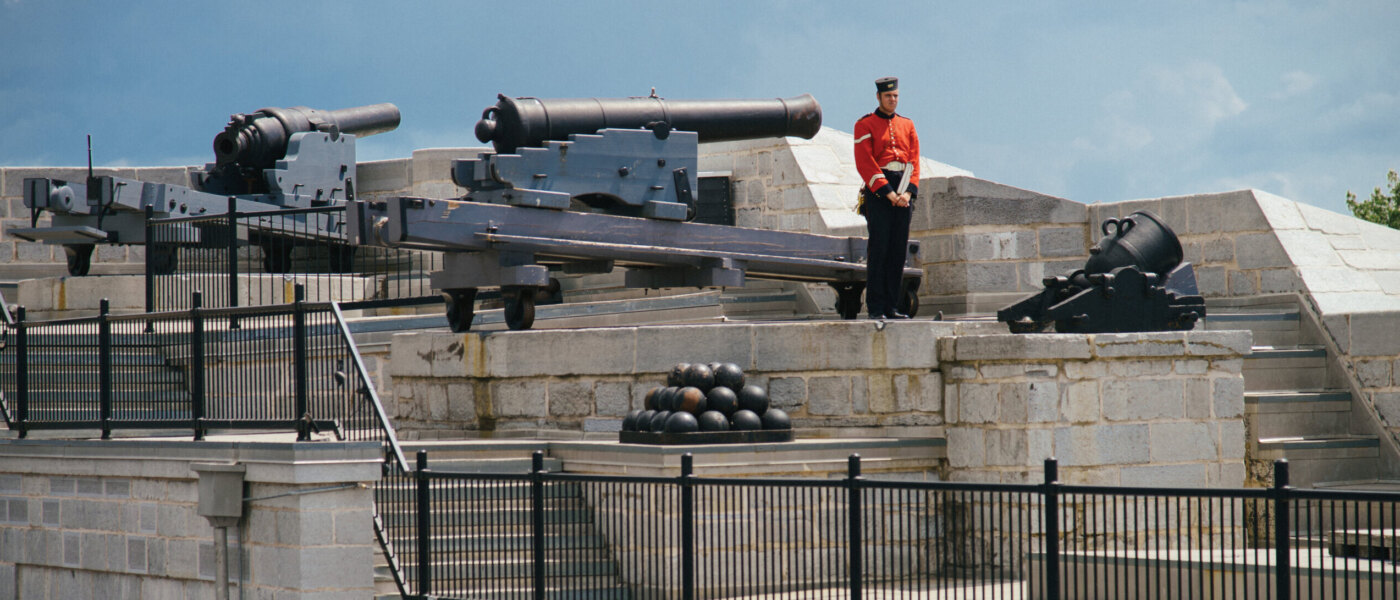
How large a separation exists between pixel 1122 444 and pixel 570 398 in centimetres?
383

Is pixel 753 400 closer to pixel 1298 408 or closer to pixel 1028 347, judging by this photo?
pixel 1028 347

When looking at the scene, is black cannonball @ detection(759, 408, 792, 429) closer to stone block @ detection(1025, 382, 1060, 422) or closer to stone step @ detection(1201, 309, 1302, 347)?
stone block @ detection(1025, 382, 1060, 422)

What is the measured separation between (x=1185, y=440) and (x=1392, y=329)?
2.60 m

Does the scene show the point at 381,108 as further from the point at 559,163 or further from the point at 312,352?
the point at 312,352

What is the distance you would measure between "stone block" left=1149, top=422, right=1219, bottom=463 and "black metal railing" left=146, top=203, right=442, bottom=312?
586 centimetres

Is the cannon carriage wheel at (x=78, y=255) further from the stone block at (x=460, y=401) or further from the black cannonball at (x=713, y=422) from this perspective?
the black cannonball at (x=713, y=422)

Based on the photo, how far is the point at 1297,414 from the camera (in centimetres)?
1164

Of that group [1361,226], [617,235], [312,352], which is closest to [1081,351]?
[617,235]

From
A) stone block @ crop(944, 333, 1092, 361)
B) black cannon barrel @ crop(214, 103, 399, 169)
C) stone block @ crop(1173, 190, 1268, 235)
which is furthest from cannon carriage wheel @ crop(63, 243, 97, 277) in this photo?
stone block @ crop(1173, 190, 1268, 235)

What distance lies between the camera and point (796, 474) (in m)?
9.99

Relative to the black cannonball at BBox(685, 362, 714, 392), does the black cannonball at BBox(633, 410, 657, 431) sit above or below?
below

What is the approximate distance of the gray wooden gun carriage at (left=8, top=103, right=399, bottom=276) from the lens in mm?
16000

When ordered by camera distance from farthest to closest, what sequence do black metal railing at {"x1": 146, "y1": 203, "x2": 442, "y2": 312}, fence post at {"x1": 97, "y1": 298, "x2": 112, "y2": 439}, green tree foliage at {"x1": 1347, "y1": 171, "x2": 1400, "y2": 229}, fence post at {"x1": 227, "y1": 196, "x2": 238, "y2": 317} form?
green tree foliage at {"x1": 1347, "y1": 171, "x2": 1400, "y2": 229}, black metal railing at {"x1": 146, "y1": 203, "x2": 442, "y2": 312}, fence post at {"x1": 227, "y1": 196, "x2": 238, "y2": 317}, fence post at {"x1": 97, "y1": 298, "x2": 112, "y2": 439}

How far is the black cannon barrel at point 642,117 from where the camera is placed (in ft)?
38.4
